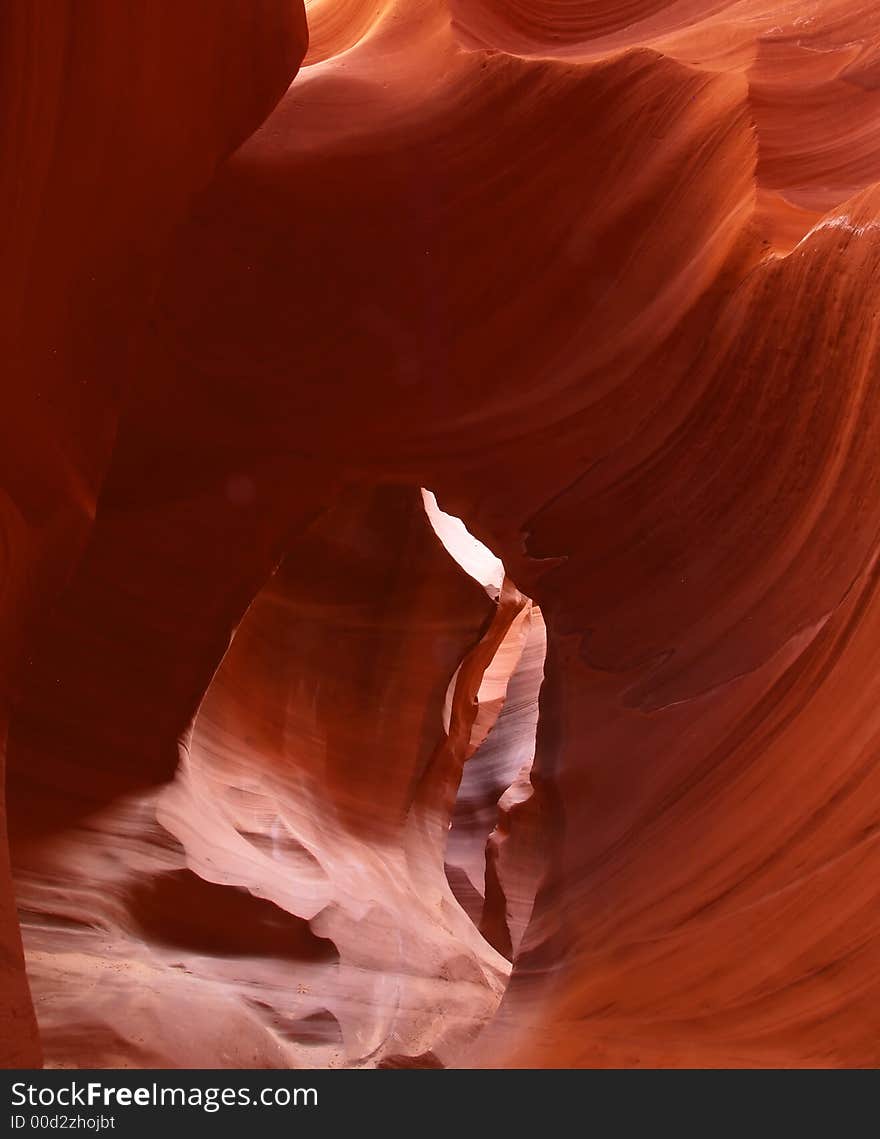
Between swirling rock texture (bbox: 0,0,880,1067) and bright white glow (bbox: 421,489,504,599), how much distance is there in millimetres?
2457

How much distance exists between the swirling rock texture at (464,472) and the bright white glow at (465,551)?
2457 mm

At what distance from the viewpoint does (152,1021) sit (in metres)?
3.48

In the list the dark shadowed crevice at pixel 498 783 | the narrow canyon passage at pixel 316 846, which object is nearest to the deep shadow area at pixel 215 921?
the narrow canyon passage at pixel 316 846

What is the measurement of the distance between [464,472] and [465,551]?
3627 millimetres

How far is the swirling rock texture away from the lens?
100.0 inches

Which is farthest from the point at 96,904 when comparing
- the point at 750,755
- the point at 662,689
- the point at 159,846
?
the point at 750,755

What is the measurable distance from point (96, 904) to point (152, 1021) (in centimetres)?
67

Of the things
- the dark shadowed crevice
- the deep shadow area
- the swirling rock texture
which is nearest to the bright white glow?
the dark shadowed crevice

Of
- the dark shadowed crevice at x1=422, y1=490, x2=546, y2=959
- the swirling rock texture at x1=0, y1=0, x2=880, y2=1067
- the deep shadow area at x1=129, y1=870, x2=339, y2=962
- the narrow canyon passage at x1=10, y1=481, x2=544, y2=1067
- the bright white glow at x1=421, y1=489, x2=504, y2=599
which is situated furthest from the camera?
the bright white glow at x1=421, y1=489, x2=504, y2=599

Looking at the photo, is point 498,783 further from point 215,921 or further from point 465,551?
point 215,921

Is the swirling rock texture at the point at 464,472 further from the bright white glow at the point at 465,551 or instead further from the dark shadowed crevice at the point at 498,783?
the bright white glow at the point at 465,551

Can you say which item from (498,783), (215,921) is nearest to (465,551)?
(498,783)

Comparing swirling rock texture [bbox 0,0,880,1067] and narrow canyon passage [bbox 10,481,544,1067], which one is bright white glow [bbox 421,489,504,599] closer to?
narrow canyon passage [bbox 10,481,544,1067]
